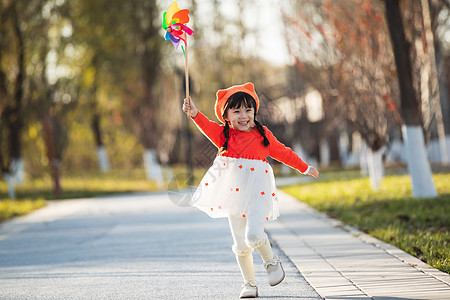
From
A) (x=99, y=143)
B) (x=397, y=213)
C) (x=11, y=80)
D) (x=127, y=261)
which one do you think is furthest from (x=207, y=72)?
(x=127, y=261)

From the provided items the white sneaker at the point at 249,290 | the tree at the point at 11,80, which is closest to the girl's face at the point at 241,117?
the white sneaker at the point at 249,290

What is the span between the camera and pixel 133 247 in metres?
9.57

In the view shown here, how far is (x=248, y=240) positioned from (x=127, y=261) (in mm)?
3002

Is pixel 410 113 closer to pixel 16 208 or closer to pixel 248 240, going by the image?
pixel 248 240

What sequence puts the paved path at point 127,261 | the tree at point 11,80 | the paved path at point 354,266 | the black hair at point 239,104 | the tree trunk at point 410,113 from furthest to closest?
the tree at point 11,80 → the tree trunk at point 410,113 → the paved path at point 127,261 → the black hair at point 239,104 → the paved path at point 354,266

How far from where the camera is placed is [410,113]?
12.9 m

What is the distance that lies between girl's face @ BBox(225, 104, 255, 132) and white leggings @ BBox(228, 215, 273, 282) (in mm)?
715

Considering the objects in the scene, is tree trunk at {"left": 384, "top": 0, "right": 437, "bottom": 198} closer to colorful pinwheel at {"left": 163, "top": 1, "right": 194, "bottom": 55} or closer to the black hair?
colorful pinwheel at {"left": 163, "top": 1, "right": 194, "bottom": 55}

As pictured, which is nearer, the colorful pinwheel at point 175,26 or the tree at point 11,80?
the colorful pinwheel at point 175,26

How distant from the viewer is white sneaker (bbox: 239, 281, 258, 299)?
5.66m

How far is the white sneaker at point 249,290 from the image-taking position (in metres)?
5.66

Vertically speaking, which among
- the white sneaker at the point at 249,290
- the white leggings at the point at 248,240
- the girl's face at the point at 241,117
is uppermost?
the girl's face at the point at 241,117

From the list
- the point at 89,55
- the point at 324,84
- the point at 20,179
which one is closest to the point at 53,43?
the point at 89,55

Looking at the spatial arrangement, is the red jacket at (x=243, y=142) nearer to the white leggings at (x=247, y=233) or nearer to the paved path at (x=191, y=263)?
the white leggings at (x=247, y=233)
